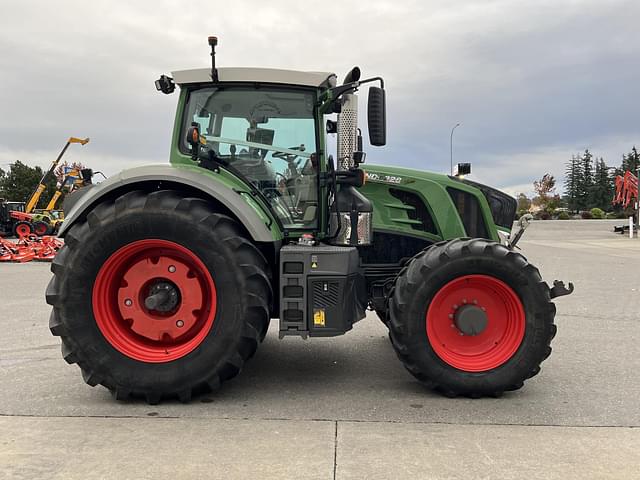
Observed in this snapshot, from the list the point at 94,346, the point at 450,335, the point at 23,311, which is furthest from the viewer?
the point at 23,311

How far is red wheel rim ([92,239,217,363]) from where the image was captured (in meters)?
3.83

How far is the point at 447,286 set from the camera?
3896mm

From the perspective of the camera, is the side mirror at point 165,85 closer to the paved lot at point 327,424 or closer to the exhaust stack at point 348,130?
the exhaust stack at point 348,130

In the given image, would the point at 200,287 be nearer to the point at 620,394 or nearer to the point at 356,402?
the point at 356,402

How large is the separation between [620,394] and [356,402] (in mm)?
2039

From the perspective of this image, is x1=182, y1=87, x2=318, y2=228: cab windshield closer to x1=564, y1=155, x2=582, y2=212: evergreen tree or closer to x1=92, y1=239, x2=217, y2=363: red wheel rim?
x1=92, y1=239, x2=217, y2=363: red wheel rim

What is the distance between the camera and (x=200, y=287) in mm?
3871

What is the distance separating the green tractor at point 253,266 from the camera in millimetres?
3725

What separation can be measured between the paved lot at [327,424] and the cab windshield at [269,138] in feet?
4.67

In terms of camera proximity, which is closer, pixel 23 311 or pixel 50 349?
pixel 50 349

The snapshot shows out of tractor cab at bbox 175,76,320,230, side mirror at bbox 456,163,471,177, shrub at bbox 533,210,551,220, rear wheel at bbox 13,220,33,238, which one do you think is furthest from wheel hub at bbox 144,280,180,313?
shrub at bbox 533,210,551,220

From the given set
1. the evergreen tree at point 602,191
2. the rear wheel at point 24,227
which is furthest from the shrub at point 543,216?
the rear wheel at point 24,227

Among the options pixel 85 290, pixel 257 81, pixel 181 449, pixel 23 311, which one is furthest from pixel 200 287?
pixel 23 311

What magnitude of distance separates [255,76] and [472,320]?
2541 mm
